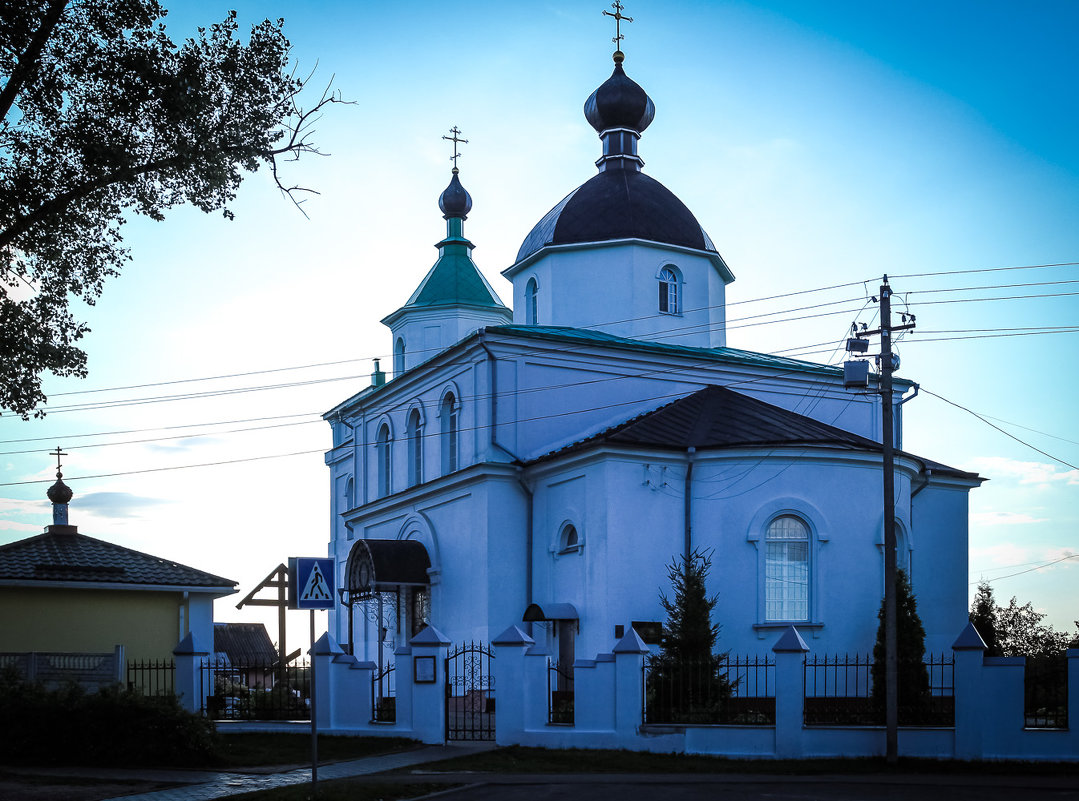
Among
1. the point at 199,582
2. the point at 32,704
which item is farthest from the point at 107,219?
the point at 199,582

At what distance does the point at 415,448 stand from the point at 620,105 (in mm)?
9721

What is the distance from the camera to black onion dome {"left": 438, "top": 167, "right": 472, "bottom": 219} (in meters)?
34.9

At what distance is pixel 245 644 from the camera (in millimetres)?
55969

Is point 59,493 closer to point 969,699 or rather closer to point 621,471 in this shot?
point 621,471

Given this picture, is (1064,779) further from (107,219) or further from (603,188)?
(603,188)

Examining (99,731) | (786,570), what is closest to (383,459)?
(786,570)

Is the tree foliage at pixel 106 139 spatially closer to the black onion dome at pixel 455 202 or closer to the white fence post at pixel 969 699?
the white fence post at pixel 969 699

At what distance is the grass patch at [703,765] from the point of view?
1416 cm

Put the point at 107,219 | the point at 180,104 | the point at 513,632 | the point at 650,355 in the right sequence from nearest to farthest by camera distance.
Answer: the point at 180,104, the point at 107,219, the point at 513,632, the point at 650,355

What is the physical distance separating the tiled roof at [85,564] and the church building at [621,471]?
4.57 metres

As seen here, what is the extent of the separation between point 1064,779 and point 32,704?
12.6 metres

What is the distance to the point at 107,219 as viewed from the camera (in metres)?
13.7

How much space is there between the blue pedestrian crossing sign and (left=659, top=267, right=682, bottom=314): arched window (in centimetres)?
1659

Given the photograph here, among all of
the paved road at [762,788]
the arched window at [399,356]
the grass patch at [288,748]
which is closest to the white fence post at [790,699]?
the paved road at [762,788]
